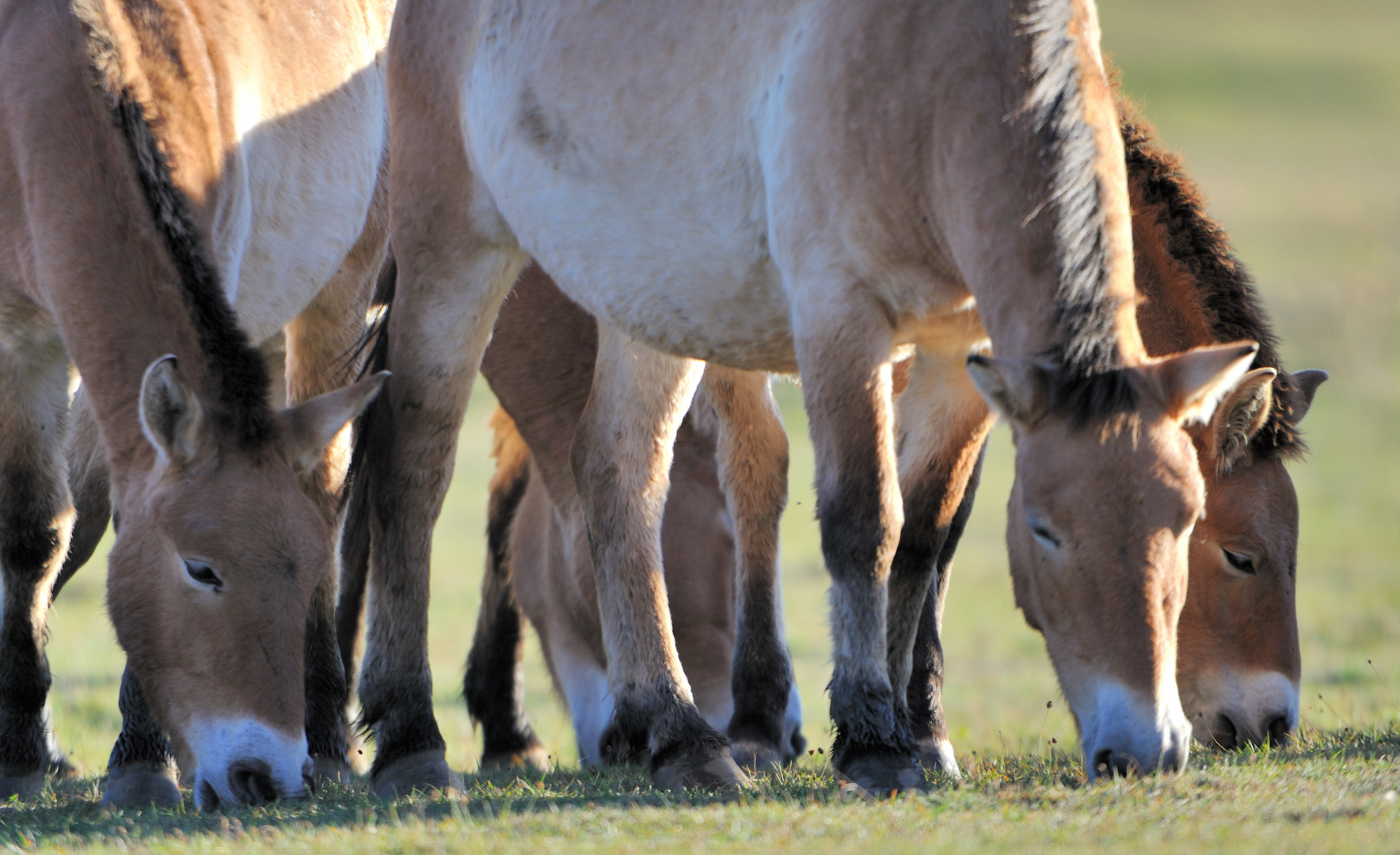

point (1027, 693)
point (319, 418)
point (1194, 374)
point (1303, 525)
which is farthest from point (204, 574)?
point (1303, 525)

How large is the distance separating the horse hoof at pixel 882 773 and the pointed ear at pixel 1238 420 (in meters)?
1.60

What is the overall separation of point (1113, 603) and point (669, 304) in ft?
6.46

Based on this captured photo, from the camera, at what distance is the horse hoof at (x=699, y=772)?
475cm

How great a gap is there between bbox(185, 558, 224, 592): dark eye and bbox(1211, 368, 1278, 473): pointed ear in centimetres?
321

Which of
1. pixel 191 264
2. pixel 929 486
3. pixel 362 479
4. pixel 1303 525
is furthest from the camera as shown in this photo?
pixel 1303 525

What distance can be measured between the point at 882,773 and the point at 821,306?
137 cm

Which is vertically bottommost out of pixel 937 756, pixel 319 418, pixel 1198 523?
pixel 937 756

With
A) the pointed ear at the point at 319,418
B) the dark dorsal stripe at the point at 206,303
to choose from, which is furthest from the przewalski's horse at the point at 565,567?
the dark dorsal stripe at the point at 206,303

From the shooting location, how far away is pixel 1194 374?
3775 mm

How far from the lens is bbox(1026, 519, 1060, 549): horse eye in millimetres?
3822

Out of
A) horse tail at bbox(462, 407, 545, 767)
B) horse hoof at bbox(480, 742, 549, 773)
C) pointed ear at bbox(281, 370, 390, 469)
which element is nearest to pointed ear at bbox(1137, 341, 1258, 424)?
pointed ear at bbox(281, 370, 390, 469)

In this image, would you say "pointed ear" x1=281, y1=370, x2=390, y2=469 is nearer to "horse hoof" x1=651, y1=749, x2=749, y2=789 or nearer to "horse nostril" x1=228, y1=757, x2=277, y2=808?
"horse nostril" x1=228, y1=757, x2=277, y2=808

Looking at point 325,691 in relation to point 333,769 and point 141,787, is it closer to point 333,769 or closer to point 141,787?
point 333,769

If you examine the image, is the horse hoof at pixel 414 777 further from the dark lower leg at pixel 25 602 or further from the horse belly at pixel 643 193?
the horse belly at pixel 643 193
